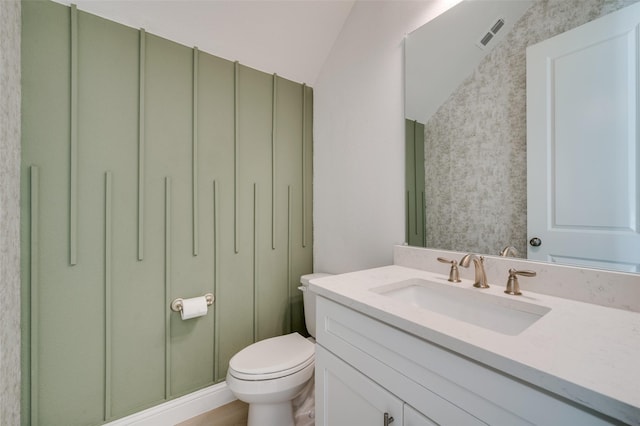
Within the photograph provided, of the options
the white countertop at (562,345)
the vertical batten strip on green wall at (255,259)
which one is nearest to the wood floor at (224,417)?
the vertical batten strip on green wall at (255,259)

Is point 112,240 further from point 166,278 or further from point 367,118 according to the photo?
point 367,118

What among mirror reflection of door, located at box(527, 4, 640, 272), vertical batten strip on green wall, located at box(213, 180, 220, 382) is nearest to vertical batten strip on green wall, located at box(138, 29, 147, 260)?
vertical batten strip on green wall, located at box(213, 180, 220, 382)

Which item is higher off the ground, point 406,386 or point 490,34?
point 490,34

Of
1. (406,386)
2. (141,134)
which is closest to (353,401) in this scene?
(406,386)

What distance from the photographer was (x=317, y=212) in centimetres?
201

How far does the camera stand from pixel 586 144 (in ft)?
2.66

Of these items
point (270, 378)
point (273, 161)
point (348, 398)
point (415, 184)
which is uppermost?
point (273, 161)

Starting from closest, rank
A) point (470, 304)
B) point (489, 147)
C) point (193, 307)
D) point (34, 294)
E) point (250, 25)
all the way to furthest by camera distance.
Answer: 1. point (470, 304)
2. point (489, 147)
3. point (34, 294)
4. point (193, 307)
5. point (250, 25)

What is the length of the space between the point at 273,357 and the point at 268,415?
258 mm

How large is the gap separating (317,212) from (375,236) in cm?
59

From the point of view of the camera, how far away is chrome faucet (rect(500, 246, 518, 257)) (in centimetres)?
98

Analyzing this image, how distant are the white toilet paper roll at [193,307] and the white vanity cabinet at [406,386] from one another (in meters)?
0.81

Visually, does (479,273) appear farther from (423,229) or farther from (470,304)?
(423,229)

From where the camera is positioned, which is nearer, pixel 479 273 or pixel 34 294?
pixel 479 273
